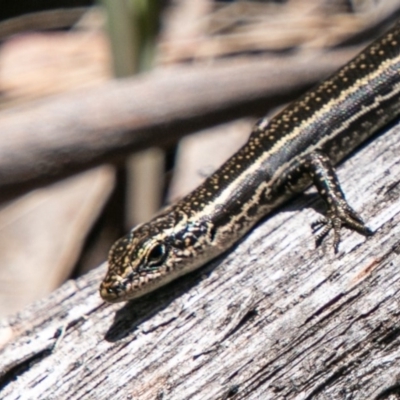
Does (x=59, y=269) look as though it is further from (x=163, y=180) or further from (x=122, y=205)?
(x=163, y=180)

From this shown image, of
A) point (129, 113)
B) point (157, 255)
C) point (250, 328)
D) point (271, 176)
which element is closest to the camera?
point (250, 328)

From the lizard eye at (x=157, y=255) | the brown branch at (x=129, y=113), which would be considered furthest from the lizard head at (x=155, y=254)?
the brown branch at (x=129, y=113)

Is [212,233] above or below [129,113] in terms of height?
below

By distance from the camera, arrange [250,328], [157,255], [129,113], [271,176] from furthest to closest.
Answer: [129,113] < [271,176] < [157,255] < [250,328]

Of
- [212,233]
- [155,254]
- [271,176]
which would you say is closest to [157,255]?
[155,254]

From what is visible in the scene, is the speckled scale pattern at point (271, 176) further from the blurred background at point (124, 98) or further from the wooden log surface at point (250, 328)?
the blurred background at point (124, 98)

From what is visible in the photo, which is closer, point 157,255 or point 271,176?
point 157,255

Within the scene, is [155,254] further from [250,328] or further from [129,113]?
[129,113]
